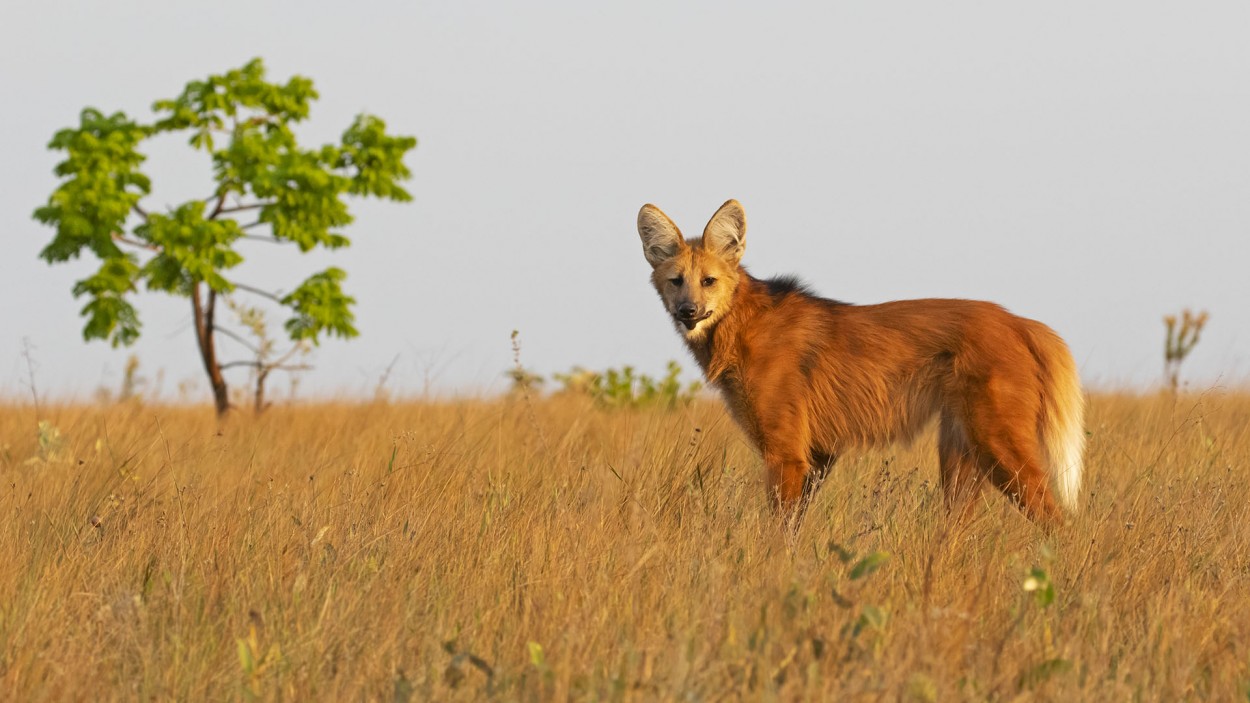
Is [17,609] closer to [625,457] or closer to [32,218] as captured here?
[625,457]

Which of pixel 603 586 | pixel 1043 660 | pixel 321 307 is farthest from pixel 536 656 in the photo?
pixel 321 307

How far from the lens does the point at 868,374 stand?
5.52 m

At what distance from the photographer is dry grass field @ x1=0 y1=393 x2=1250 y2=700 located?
2852mm

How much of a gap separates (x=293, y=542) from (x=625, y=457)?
1.98m

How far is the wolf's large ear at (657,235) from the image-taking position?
18.7 feet

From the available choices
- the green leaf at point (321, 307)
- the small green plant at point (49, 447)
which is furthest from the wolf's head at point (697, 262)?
the green leaf at point (321, 307)

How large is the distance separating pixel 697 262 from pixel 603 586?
243 centimetres

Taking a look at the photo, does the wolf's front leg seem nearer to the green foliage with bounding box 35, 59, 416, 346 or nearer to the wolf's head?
the wolf's head

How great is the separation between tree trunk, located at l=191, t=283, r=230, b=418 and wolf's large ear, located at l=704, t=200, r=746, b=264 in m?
9.35

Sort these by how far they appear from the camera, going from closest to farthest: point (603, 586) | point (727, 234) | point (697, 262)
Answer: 1. point (603, 586)
2. point (697, 262)
3. point (727, 234)

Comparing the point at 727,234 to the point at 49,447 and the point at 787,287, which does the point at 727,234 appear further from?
the point at 49,447

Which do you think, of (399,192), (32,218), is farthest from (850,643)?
(32,218)

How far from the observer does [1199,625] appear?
339 cm

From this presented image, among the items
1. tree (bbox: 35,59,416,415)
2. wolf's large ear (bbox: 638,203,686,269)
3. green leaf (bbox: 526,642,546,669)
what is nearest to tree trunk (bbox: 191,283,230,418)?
tree (bbox: 35,59,416,415)
